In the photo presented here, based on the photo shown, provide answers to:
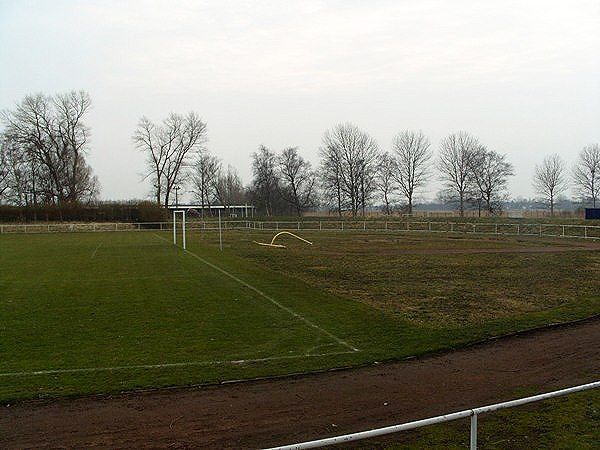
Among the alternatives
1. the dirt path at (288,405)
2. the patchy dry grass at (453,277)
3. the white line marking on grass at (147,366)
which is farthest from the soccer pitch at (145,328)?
the patchy dry grass at (453,277)

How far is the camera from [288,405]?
8.27m

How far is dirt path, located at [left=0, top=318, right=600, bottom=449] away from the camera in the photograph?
23.5 ft

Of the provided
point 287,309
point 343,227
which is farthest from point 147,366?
point 343,227

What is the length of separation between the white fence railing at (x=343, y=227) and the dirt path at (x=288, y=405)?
4463 centimetres

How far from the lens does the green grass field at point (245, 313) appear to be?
10.4 m

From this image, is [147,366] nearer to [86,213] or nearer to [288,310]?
[288,310]

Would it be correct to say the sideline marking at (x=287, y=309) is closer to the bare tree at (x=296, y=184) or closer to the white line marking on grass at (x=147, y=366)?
the white line marking on grass at (x=147, y=366)

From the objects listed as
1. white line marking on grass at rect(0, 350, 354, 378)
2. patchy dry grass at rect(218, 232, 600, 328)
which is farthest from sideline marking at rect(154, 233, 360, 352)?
patchy dry grass at rect(218, 232, 600, 328)

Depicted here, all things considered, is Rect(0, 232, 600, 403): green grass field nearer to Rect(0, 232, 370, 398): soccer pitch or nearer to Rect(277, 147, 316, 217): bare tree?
Rect(0, 232, 370, 398): soccer pitch

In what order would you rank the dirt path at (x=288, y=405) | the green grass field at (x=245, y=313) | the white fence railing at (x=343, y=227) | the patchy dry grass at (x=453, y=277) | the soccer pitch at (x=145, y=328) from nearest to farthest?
the dirt path at (x=288, y=405) → the soccer pitch at (x=145, y=328) → the green grass field at (x=245, y=313) → the patchy dry grass at (x=453, y=277) → the white fence railing at (x=343, y=227)

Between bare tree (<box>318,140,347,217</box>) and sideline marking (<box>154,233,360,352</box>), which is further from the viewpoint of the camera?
bare tree (<box>318,140,347,217</box>)

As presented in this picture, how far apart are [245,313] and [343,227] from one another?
179ft

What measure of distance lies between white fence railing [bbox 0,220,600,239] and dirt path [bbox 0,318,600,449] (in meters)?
44.6

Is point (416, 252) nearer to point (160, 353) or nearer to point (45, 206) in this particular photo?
point (160, 353)
